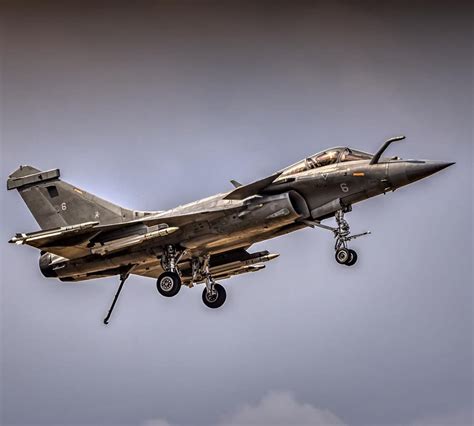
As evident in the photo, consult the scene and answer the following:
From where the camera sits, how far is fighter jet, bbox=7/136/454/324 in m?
29.4

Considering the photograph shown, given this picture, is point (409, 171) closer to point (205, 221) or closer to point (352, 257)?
point (352, 257)

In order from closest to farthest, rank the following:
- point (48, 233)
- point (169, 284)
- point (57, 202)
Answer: point (48, 233) < point (169, 284) < point (57, 202)

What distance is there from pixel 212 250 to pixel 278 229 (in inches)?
106

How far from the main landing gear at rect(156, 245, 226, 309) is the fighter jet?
28mm

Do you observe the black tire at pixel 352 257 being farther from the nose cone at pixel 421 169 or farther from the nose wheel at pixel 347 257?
the nose cone at pixel 421 169

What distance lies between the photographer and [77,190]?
3375 cm

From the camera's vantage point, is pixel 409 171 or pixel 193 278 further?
pixel 193 278

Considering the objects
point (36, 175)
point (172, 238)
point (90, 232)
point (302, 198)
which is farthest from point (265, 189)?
point (36, 175)

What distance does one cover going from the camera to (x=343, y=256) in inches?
1121

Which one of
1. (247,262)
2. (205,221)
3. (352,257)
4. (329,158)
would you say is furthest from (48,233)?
(352,257)

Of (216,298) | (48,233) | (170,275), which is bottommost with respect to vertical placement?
(216,298)

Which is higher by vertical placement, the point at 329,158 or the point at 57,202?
the point at 57,202

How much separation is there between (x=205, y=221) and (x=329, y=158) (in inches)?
150

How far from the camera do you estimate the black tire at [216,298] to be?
33594 millimetres
